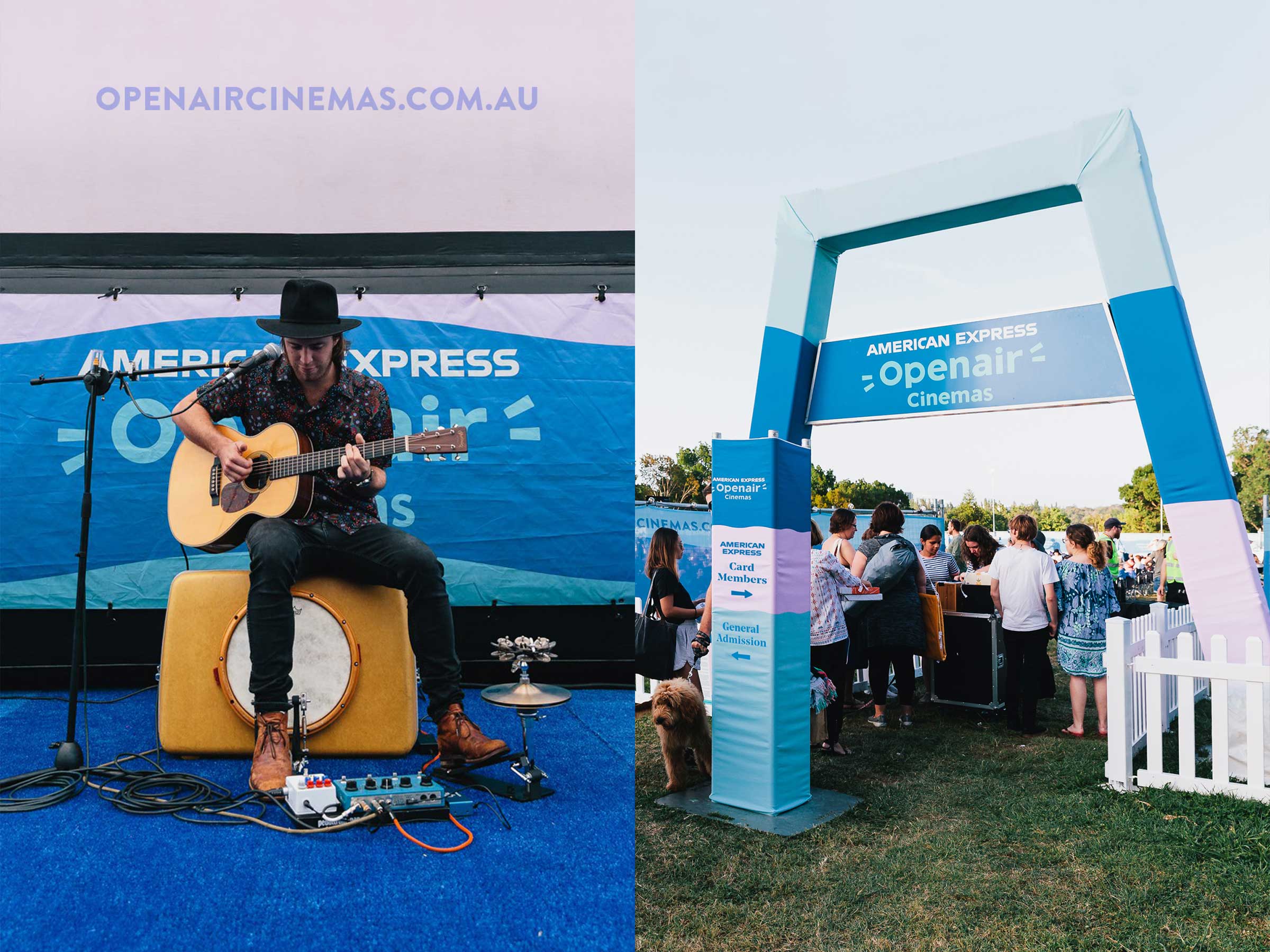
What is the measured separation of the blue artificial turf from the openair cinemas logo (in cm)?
395

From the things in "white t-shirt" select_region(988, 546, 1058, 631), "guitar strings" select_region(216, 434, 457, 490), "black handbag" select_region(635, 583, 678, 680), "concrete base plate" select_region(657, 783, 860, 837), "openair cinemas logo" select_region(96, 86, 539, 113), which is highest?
"openair cinemas logo" select_region(96, 86, 539, 113)

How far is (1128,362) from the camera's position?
3.84m

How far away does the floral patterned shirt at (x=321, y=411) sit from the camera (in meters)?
3.53

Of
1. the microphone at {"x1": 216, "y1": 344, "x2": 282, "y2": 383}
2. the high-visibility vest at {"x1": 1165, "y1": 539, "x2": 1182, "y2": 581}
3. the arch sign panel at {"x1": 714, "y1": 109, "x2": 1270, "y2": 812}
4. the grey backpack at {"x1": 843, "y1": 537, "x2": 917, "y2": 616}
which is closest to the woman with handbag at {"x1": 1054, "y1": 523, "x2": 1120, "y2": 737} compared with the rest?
the grey backpack at {"x1": 843, "y1": 537, "x2": 917, "y2": 616}

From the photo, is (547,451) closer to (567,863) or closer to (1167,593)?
(567,863)

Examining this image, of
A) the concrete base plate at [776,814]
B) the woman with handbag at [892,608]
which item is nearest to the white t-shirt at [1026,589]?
the woman with handbag at [892,608]

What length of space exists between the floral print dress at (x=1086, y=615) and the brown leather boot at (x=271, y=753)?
417 centimetres

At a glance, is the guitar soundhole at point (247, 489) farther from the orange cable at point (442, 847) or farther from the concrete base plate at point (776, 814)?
the concrete base plate at point (776, 814)

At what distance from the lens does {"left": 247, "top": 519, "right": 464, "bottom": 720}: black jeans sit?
126 inches

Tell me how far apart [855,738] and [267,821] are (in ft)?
11.1

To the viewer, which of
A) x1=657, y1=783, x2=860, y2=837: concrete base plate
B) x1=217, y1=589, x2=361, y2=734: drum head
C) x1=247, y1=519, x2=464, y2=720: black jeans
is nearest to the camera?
x1=247, y1=519, x2=464, y2=720: black jeans

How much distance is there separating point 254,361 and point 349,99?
2735 mm

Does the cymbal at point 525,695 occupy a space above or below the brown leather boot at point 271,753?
above

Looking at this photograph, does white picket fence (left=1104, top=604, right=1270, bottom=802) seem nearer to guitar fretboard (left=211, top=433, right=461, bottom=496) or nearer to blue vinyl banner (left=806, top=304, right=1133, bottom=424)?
blue vinyl banner (left=806, top=304, right=1133, bottom=424)
